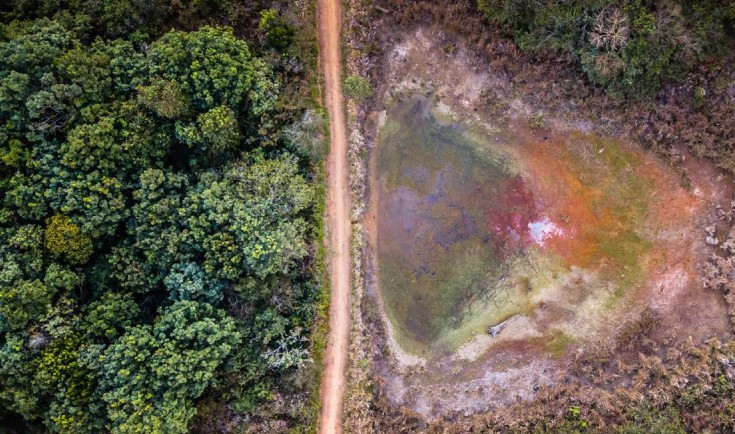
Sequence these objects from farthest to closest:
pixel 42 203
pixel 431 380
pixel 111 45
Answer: pixel 431 380 → pixel 111 45 → pixel 42 203

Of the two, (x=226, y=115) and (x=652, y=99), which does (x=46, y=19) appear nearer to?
(x=226, y=115)

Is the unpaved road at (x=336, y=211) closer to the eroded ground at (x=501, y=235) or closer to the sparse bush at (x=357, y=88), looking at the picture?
the sparse bush at (x=357, y=88)

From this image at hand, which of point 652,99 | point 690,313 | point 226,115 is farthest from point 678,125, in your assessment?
point 226,115

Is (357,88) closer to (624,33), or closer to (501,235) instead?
(501,235)

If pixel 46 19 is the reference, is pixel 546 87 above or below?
below

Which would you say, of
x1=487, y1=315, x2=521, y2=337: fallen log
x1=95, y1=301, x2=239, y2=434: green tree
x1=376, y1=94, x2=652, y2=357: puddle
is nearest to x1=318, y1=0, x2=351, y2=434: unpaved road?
x1=376, y1=94, x2=652, y2=357: puddle

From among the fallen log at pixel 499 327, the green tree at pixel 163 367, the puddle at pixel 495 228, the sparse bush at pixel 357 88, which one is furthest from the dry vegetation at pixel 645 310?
the green tree at pixel 163 367

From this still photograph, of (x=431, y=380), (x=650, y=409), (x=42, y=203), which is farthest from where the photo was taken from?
(x=431, y=380)
